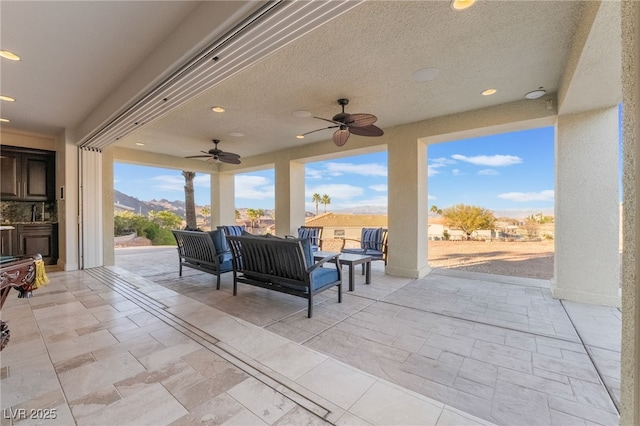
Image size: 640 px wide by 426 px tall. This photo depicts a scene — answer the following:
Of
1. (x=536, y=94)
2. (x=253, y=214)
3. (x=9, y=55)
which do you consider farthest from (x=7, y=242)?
(x=253, y=214)

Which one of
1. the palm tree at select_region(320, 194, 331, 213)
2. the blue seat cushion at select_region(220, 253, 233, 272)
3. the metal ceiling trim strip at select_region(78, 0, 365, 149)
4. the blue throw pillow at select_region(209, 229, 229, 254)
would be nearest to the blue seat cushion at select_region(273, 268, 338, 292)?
the blue seat cushion at select_region(220, 253, 233, 272)

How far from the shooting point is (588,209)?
335cm

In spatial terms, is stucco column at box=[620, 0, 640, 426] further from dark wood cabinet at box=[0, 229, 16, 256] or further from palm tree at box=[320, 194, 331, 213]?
palm tree at box=[320, 194, 331, 213]

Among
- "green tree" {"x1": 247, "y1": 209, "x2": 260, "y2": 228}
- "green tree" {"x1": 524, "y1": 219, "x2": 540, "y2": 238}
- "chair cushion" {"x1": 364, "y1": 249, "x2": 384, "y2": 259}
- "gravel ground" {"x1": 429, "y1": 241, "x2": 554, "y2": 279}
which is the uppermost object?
"green tree" {"x1": 247, "y1": 209, "x2": 260, "y2": 228}

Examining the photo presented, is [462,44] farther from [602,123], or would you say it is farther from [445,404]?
[445,404]

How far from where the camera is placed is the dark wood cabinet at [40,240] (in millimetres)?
5201

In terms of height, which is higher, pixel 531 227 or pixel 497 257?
pixel 531 227

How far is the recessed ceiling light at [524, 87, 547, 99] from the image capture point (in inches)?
136

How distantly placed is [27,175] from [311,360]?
707cm

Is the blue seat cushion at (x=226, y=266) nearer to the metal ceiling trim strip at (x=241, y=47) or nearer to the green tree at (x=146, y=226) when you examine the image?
the metal ceiling trim strip at (x=241, y=47)

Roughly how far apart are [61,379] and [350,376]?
1.96 meters

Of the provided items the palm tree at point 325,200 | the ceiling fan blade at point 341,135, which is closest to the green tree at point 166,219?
the palm tree at point 325,200

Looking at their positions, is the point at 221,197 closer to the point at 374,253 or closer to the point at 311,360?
the point at 374,253

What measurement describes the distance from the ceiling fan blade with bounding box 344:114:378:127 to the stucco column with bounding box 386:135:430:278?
5.70ft
